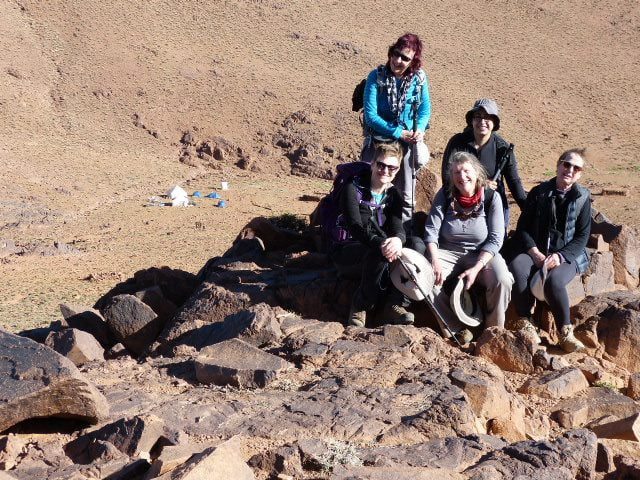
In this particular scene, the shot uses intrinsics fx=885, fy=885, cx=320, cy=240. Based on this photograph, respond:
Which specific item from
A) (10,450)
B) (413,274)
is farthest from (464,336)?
(10,450)

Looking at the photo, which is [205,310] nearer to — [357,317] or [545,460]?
[357,317]

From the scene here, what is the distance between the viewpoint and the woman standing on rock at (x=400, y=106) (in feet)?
25.1

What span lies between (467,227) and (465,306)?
2.08 feet

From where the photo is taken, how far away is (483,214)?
7047mm

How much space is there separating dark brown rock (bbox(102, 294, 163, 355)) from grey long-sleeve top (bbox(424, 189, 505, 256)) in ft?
8.90

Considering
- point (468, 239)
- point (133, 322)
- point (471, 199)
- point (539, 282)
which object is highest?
point (471, 199)

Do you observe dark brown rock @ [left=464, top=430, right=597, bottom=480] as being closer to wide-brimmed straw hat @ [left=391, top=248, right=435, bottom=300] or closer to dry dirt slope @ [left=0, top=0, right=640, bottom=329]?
A: wide-brimmed straw hat @ [left=391, top=248, right=435, bottom=300]

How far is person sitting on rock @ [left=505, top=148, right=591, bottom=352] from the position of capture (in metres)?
7.16

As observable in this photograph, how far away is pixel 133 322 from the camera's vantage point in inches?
317

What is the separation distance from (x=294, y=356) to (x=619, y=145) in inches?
930

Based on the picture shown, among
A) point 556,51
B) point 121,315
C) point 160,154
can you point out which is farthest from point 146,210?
point 556,51

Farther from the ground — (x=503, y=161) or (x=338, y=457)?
(x=503, y=161)

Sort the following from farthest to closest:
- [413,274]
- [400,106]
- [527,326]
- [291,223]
→ [291,223] < [400,106] < [527,326] < [413,274]

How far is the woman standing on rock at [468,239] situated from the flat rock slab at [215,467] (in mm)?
3248
